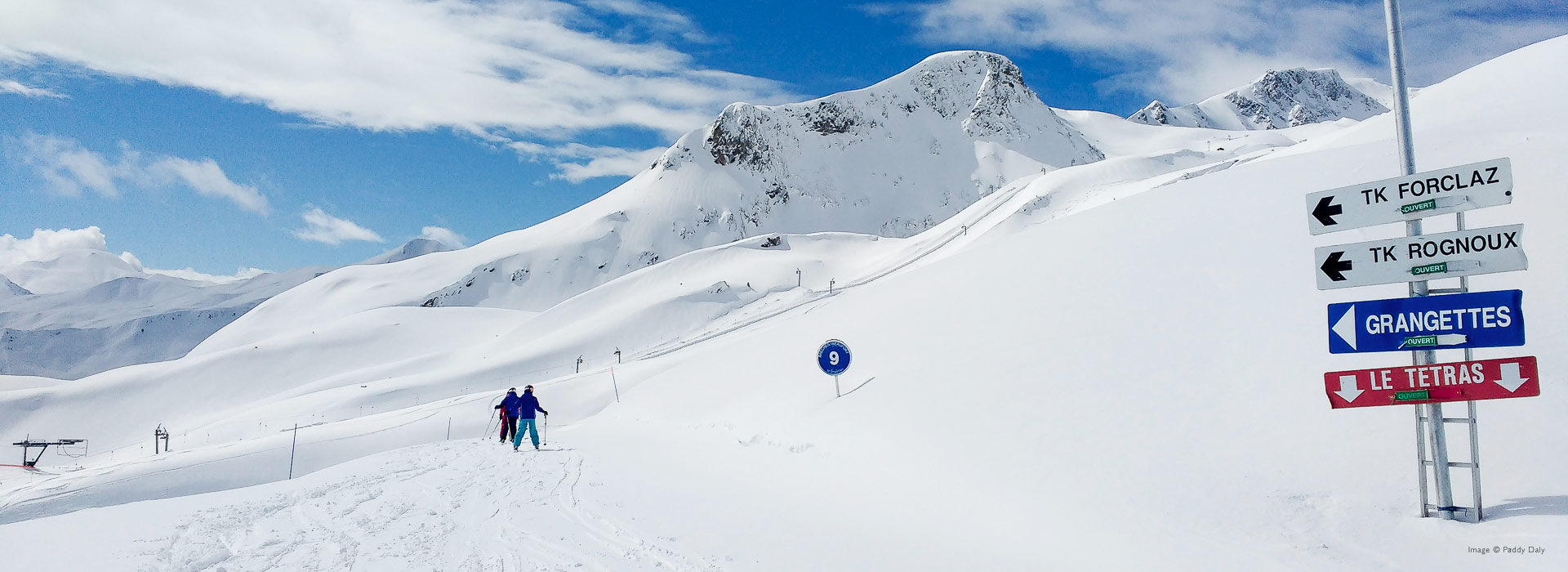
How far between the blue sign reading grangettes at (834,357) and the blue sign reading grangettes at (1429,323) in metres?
8.29

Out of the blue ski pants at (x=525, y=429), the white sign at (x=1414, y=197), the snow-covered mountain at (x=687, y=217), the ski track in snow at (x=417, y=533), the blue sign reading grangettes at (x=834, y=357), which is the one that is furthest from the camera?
the snow-covered mountain at (x=687, y=217)

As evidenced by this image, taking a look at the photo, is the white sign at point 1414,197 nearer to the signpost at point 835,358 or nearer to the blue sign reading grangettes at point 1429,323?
the blue sign reading grangettes at point 1429,323

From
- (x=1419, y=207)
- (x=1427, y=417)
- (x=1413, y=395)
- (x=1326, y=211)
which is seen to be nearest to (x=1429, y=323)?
(x=1413, y=395)

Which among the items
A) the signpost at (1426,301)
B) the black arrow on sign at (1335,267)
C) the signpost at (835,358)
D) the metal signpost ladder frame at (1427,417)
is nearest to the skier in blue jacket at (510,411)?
the signpost at (835,358)

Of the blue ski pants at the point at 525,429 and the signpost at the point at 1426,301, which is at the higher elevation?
the signpost at the point at 1426,301

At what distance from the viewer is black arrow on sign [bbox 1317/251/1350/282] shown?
6832 mm

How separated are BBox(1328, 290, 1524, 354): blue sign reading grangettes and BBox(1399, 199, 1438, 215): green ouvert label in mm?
729

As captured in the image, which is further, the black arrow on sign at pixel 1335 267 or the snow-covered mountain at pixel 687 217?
the snow-covered mountain at pixel 687 217

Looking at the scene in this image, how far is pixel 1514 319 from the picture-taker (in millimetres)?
5938

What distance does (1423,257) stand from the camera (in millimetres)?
6426

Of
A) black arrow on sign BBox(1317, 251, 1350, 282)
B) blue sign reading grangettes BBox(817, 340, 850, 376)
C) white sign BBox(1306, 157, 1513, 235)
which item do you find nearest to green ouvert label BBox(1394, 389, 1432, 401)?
black arrow on sign BBox(1317, 251, 1350, 282)

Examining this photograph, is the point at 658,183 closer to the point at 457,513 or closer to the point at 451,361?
the point at 451,361

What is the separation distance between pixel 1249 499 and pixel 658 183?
17675 centimetres

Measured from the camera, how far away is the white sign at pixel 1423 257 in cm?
609
